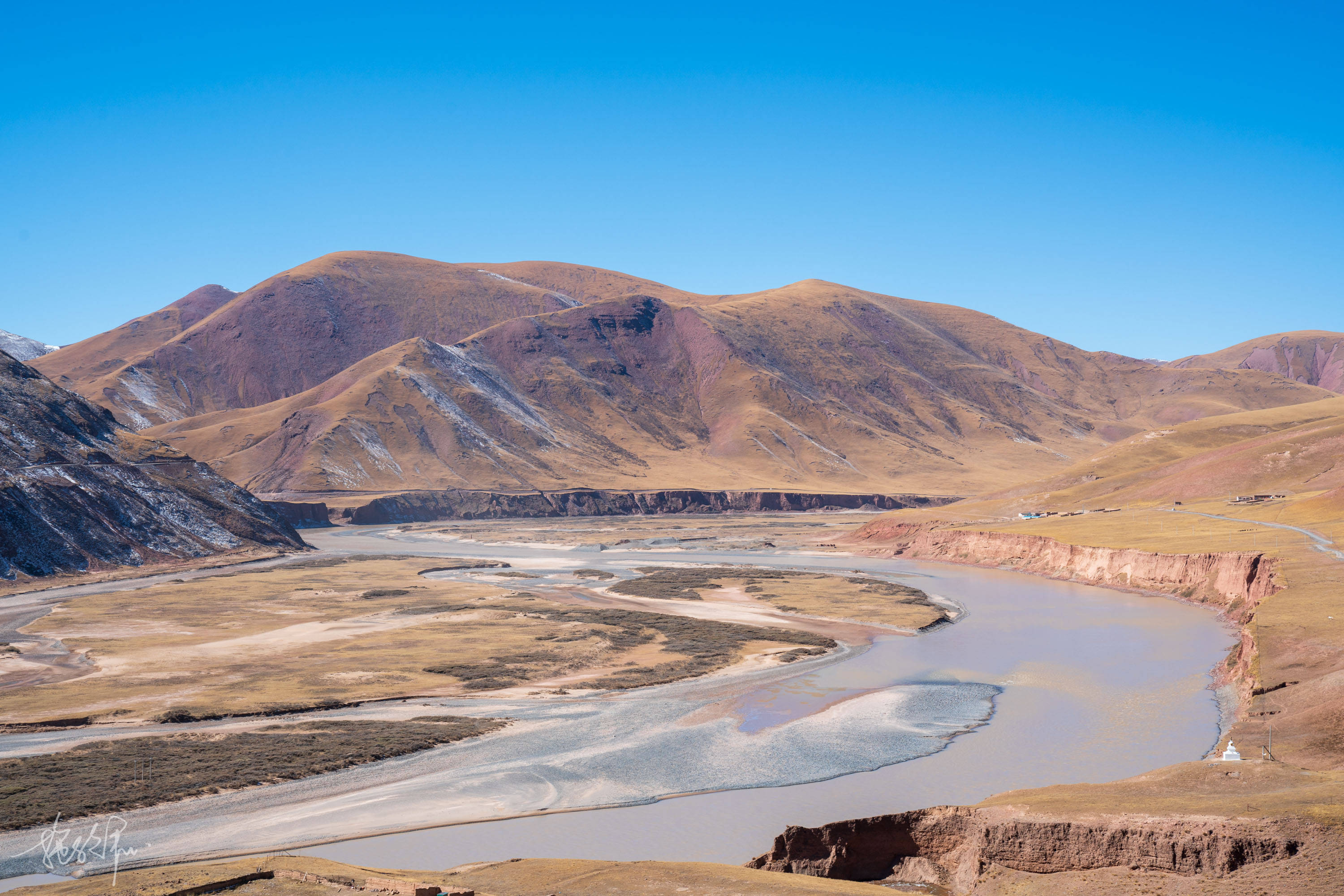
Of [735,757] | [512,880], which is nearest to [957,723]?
[735,757]

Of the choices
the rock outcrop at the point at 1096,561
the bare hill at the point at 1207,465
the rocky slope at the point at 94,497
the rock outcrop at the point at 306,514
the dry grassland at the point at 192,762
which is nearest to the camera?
the dry grassland at the point at 192,762

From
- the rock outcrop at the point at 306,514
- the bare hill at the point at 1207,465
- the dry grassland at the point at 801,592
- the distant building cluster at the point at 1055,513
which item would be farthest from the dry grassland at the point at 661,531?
the dry grassland at the point at 801,592

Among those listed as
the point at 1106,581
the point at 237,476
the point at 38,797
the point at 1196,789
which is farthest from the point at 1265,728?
the point at 237,476

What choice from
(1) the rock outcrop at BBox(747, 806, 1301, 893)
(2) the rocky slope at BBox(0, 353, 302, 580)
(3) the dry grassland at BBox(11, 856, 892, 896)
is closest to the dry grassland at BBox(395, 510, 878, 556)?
(2) the rocky slope at BBox(0, 353, 302, 580)

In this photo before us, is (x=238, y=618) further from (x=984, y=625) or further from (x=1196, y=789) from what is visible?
(x=1196, y=789)

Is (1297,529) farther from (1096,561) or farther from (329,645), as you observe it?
(329,645)

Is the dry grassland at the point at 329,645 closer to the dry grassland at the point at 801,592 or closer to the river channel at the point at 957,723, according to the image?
the river channel at the point at 957,723

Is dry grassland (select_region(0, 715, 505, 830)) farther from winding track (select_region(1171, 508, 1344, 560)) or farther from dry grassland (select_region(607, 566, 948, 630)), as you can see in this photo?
winding track (select_region(1171, 508, 1344, 560))
